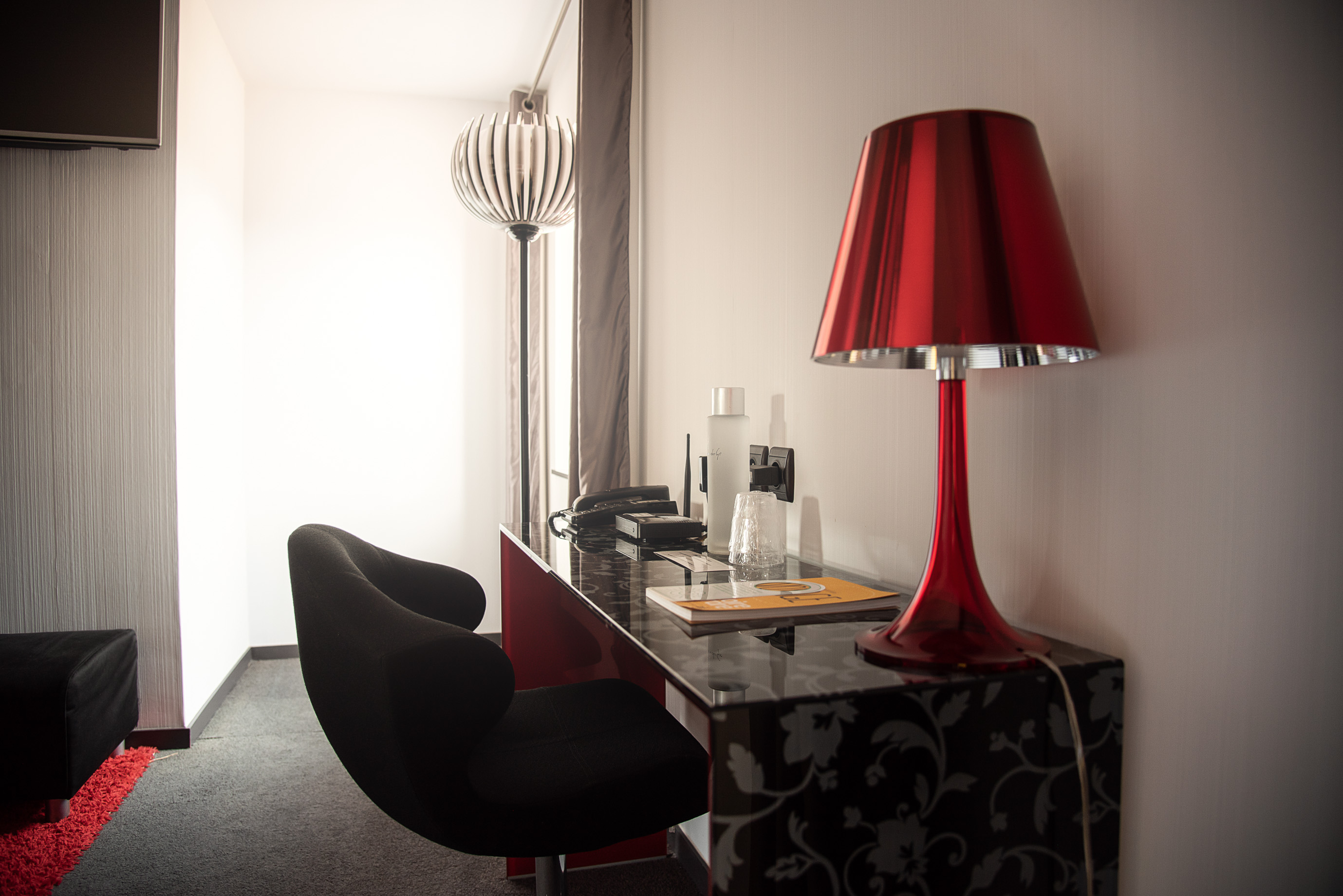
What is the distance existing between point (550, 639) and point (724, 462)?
613 mm

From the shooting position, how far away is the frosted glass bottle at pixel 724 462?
1.53 metres

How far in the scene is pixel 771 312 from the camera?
1.61 m

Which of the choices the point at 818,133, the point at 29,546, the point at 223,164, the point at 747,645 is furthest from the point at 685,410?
the point at 223,164

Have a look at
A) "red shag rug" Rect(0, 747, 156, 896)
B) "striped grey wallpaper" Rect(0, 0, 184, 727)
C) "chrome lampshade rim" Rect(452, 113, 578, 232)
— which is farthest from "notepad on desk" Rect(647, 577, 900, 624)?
"striped grey wallpaper" Rect(0, 0, 184, 727)

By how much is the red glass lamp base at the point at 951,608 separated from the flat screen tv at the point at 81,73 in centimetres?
275

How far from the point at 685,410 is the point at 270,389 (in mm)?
2570

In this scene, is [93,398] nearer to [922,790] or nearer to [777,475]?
[777,475]

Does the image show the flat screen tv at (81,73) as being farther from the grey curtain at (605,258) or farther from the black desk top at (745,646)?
the black desk top at (745,646)

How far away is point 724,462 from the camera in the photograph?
1.53m

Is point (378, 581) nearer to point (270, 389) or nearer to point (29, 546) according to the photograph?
point (29, 546)

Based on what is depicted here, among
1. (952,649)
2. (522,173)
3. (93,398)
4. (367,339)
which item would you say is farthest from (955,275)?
(367,339)

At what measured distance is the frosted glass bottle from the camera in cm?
153

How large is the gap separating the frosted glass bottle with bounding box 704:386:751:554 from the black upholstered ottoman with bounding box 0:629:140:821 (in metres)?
1.77

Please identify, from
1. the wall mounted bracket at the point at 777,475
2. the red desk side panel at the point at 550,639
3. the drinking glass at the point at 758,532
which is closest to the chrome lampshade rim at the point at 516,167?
the red desk side panel at the point at 550,639
